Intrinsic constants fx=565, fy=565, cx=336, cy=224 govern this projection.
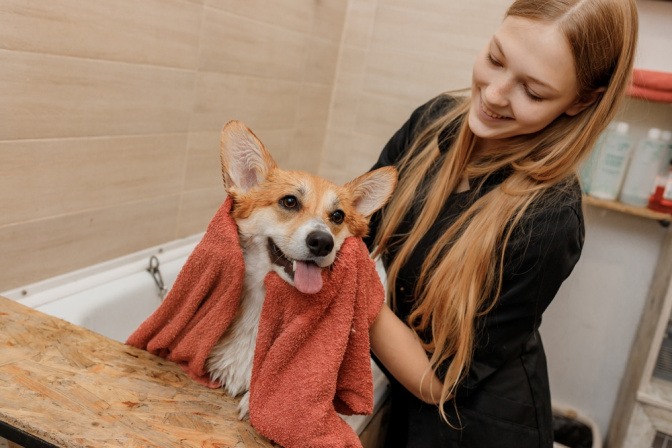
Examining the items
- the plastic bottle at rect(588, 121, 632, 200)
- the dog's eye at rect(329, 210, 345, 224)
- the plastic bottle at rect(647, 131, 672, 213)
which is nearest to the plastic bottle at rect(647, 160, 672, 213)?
the plastic bottle at rect(647, 131, 672, 213)

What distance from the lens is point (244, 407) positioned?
2.76 ft

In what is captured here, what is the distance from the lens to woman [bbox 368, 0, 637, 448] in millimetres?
1025

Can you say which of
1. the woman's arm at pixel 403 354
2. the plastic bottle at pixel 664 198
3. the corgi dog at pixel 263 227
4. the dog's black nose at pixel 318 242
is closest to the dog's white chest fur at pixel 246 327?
the corgi dog at pixel 263 227

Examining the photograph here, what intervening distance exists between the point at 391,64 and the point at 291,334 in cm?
176

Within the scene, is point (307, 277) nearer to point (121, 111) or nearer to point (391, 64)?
point (121, 111)

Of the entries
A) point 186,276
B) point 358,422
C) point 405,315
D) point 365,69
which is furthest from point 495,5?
point 186,276

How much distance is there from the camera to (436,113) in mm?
1488

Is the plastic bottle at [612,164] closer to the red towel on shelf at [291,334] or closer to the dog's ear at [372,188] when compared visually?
the dog's ear at [372,188]

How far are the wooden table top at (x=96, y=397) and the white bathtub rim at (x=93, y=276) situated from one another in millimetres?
358

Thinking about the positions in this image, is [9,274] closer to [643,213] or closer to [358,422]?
[358,422]

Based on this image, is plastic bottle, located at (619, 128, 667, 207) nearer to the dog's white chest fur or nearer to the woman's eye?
the woman's eye

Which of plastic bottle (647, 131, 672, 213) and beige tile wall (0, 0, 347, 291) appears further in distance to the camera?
plastic bottle (647, 131, 672, 213)

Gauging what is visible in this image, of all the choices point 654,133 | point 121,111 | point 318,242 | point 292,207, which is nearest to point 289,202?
point 292,207

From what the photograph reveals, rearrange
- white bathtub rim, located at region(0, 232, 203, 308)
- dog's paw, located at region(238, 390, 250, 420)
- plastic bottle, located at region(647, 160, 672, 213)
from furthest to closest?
plastic bottle, located at region(647, 160, 672, 213) → white bathtub rim, located at region(0, 232, 203, 308) → dog's paw, located at region(238, 390, 250, 420)
